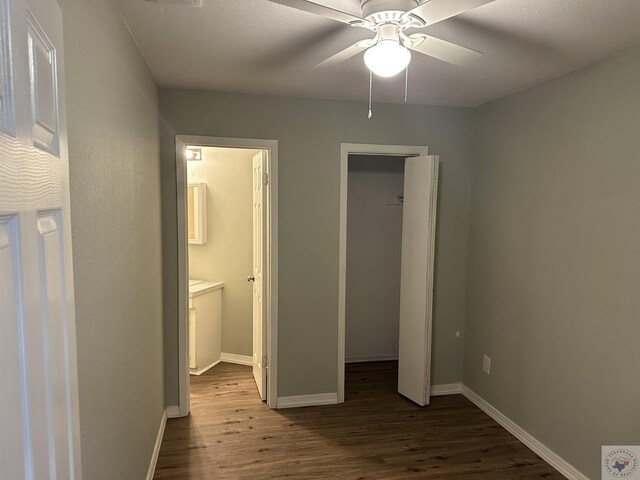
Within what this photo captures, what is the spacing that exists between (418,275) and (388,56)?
2209 mm

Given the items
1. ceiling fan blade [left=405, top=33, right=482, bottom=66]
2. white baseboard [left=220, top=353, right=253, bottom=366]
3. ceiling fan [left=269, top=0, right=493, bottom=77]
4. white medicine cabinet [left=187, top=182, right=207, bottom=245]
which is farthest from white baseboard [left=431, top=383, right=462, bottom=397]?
ceiling fan [left=269, top=0, right=493, bottom=77]

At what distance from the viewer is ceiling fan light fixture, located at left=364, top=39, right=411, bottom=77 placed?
1471 mm

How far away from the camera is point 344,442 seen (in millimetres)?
2895

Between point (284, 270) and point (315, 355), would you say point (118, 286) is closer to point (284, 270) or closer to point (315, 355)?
point (284, 270)

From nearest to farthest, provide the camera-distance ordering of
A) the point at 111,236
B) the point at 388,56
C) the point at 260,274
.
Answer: the point at 388,56 → the point at 111,236 → the point at 260,274

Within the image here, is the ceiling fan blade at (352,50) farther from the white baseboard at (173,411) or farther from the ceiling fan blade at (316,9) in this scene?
A: the white baseboard at (173,411)

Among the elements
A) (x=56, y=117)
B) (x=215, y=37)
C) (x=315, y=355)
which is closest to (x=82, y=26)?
(x=56, y=117)

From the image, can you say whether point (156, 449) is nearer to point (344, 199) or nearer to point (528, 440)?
point (344, 199)

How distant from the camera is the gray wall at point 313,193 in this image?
311 centimetres

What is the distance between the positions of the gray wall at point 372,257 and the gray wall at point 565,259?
1100 millimetres

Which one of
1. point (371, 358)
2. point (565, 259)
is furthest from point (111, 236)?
point (371, 358)

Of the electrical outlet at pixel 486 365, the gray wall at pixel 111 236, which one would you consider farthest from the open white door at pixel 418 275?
the gray wall at pixel 111 236

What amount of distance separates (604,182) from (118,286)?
2.52 meters

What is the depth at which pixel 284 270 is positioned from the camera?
10.8ft
